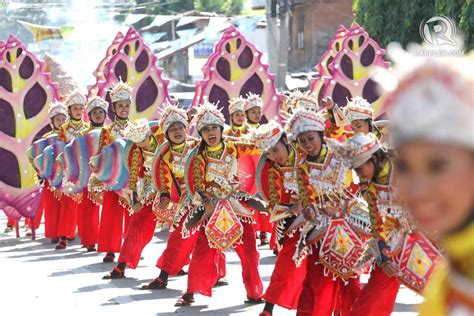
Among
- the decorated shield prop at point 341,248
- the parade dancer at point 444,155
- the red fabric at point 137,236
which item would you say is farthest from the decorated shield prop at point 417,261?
the red fabric at point 137,236

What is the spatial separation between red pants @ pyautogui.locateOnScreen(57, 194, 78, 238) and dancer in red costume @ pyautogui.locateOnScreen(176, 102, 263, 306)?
Answer: 212 inches

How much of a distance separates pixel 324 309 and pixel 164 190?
3418mm

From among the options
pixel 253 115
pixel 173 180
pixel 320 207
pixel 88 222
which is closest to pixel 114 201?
pixel 88 222

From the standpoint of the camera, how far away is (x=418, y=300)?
8.88m

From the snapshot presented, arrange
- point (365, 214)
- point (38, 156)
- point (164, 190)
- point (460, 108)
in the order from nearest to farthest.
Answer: point (460, 108) → point (365, 214) → point (164, 190) → point (38, 156)

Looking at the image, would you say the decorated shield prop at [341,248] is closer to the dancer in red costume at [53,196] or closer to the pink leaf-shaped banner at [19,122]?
the dancer in red costume at [53,196]

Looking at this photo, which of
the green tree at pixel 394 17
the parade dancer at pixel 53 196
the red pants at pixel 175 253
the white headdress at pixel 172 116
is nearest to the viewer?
the white headdress at pixel 172 116

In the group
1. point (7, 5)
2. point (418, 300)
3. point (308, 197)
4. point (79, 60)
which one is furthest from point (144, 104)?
point (7, 5)

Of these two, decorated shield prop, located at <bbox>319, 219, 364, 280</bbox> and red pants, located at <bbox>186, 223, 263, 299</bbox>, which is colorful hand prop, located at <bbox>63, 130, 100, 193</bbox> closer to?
red pants, located at <bbox>186, 223, 263, 299</bbox>

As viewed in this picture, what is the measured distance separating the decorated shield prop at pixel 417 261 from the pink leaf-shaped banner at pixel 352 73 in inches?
322

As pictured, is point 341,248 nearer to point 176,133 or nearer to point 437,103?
point 176,133

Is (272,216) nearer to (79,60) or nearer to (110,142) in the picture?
(110,142)

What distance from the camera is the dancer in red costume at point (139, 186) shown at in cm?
1093

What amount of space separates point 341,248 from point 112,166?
19.2 ft
